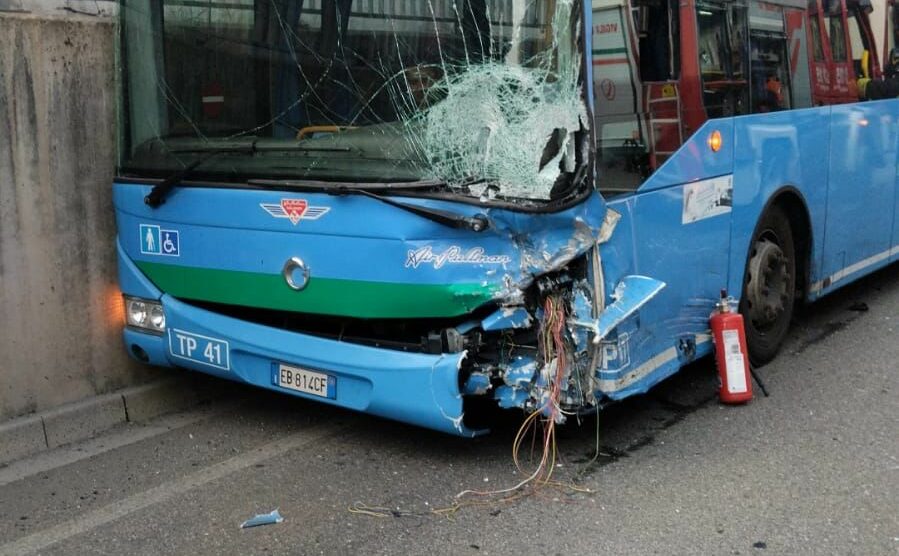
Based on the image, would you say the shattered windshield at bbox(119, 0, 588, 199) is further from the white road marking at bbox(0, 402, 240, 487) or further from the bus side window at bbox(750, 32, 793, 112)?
the bus side window at bbox(750, 32, 793, 112)

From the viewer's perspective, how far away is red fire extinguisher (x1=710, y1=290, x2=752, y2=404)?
535 centimetres

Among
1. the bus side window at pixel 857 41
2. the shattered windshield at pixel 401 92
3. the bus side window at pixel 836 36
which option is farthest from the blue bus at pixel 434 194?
the bus side window at pixel 857 41

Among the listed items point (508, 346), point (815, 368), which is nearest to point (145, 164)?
point (508, 346)

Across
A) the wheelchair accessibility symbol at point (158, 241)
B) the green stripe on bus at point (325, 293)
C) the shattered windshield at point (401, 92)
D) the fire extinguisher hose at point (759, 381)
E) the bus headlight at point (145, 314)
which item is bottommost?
the fire extinguisher hose at point (759, 381)

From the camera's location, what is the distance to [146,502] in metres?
4.45

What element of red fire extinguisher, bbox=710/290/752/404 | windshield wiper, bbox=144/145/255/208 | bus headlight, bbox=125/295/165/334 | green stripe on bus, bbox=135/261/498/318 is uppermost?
windshield wiper, bbox=144/145/255/208

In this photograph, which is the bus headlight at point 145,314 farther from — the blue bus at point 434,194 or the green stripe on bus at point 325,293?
the green stripe on bus at point 325,293

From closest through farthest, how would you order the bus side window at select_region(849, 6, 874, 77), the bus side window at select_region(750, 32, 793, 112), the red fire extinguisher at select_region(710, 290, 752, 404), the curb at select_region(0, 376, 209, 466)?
the curb at select_region(0, 376, 209, 466), the red fire extinguisher at select_region(710, 290, 752, 404), the bus side window at select_region(750, 32, 793, 112), the bus side window at select_region(849, 6, 874, 77)

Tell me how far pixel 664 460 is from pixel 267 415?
7.45 ft

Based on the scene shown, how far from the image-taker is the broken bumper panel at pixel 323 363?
14.0 feet

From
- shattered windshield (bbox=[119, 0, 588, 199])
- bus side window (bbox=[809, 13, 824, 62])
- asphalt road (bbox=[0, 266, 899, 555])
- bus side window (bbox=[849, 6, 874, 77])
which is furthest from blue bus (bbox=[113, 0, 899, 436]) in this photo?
bus side window (bbox=[849, 6, 874, 77])

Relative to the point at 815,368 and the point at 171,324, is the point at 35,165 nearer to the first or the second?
the point at 171,324

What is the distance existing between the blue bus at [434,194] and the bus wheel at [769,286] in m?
0.32

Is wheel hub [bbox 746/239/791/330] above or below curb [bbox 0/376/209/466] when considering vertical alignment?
above
